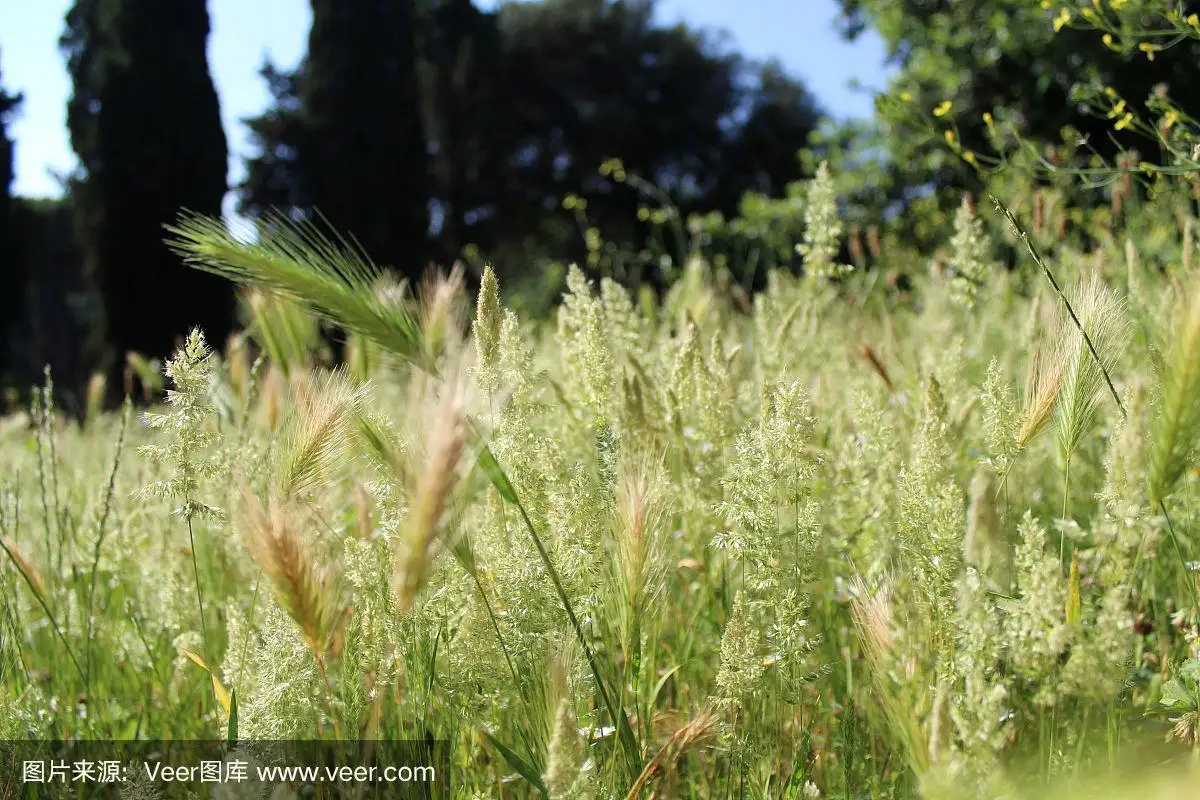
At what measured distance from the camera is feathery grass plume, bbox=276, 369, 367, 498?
1.05 metres

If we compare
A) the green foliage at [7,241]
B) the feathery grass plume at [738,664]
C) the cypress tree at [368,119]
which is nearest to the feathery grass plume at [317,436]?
the feathery grass plume at [738,664]

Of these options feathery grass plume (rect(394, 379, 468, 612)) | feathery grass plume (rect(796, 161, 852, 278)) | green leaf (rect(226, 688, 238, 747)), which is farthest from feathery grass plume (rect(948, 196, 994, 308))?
green leaf (rect(226, 688, 238, 747))

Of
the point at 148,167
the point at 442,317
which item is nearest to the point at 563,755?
the point at 442,317

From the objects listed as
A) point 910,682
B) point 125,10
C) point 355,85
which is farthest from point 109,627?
point 355,85

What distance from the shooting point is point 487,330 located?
3.73ft

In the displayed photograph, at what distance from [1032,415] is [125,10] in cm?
1674

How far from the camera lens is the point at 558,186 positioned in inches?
1069

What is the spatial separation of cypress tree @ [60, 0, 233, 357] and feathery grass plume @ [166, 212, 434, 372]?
1402 centimetres

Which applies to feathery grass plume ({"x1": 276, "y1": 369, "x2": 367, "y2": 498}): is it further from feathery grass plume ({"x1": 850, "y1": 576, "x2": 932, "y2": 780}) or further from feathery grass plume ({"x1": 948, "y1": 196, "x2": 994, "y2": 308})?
feathery grass plume ({"x1": 948, "y1": 196, "x2": 994, "y2": 308})

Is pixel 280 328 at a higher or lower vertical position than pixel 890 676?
higher

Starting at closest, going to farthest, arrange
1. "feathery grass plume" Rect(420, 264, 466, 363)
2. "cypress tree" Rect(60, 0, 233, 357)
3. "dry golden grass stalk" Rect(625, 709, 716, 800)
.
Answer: "dry golden grass stalk" Rect(625, 709, 716, 800) < "feathery grass plume" Rect(420, 264, 466, 363) < "cypress tree" Rect(60, 0, 233, 357)

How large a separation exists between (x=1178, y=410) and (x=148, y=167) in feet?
53.0

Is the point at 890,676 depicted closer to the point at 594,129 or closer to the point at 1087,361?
the point at 1087,361

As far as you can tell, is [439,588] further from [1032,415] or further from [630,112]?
[630,112]
